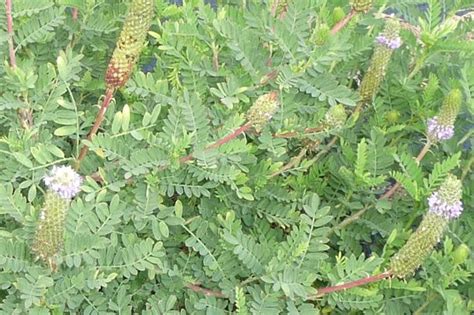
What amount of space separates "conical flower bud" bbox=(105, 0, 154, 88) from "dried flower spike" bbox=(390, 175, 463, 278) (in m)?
0.62

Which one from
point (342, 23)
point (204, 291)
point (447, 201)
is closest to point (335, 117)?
point (342, 23)

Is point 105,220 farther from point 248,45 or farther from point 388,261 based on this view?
point 388,261

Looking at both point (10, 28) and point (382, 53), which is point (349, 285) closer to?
point (382, 53)

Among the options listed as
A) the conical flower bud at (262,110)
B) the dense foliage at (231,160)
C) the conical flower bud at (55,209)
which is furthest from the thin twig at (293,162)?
the conical flower bud at (55,209)

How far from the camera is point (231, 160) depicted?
1.52m

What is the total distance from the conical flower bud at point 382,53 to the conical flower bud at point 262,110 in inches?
12.8

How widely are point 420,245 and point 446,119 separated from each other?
1.04ft

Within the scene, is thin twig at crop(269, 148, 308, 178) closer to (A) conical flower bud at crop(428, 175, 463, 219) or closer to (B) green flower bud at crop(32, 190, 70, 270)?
(A) conical flower bud at crop(428, 175, 463, 219)

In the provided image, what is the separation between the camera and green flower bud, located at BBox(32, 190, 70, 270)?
1281mm


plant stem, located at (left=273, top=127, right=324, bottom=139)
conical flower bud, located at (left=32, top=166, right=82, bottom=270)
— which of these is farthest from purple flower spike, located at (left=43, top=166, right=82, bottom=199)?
plant stem, located at (left=273, top=127, right=324, bottom=139)

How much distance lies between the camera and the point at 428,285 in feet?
5.28

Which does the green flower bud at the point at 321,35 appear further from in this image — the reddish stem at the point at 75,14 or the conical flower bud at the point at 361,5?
the reddish stem at the point at 75,14

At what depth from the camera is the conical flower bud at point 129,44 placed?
1.44 metres

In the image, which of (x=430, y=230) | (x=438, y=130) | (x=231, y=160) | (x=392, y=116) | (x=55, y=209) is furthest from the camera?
(x=392, y=116)
